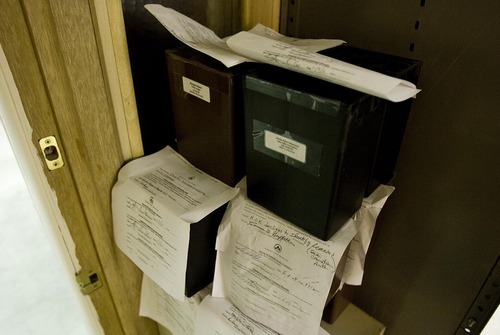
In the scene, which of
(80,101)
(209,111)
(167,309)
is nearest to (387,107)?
(209,111)

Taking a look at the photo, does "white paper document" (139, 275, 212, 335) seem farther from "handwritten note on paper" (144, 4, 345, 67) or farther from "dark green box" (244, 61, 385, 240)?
"handwritten note on paper" (144, 4, 345, 67)

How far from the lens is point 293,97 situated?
50 centimetres

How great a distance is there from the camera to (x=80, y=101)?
677 millimetres

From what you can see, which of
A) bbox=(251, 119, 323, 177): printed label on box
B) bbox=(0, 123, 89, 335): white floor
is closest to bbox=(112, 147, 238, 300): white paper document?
bbox=(251, 119, 323, 177): printed label on box

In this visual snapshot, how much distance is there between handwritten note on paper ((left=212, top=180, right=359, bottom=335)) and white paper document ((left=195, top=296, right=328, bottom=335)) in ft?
0.05

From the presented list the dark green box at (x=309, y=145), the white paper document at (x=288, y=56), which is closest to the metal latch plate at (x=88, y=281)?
the dark green box at (x=309, y=145)

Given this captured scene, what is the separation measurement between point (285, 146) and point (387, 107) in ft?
0.61

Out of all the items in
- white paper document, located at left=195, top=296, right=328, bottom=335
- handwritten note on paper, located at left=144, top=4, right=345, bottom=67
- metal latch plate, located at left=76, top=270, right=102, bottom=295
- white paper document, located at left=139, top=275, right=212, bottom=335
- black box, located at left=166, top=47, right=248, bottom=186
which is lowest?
white paper document, located at left=139, top=275, right=212, bottom=335

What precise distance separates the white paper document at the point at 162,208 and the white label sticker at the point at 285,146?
17cm

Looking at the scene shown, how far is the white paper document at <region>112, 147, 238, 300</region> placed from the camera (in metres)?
0.67

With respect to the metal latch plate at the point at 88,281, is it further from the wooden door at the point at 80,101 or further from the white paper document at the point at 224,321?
the white paper document at the point at 224,321

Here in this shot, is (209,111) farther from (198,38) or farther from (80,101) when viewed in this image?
(80,101)

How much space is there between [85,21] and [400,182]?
0.72 m

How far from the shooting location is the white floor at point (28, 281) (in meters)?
1.46
